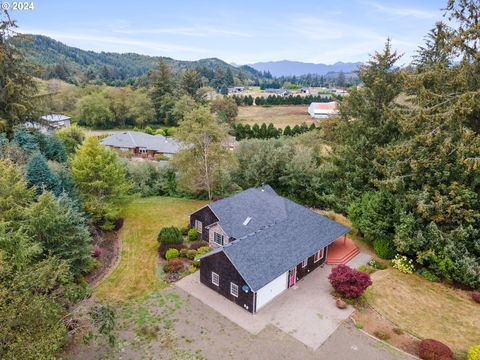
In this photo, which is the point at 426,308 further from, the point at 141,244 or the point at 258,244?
the point at 141,244

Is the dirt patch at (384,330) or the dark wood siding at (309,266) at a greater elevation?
the dark wood siding at (309,266)

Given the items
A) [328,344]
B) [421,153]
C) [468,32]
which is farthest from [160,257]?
[468,32]

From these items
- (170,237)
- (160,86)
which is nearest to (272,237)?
(170,237)

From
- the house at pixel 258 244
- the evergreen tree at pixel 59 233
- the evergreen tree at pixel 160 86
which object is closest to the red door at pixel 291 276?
the house at pixel 258 244

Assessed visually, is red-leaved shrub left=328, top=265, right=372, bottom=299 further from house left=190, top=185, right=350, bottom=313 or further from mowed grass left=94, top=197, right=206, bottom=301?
mowed grass left=94, top=197, right=206, bottom=301

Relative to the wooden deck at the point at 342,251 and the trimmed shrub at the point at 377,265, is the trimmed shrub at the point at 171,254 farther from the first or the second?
the trimmed shrub at the point at 377,265

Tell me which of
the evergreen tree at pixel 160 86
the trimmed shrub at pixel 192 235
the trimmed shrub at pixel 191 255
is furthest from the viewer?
the evergreen tree at pixel 160 86
